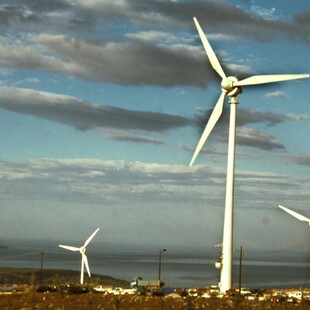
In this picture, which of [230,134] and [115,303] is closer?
[115,303]

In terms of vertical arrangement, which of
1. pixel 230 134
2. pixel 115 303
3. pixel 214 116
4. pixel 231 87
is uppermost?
pixel 231 87

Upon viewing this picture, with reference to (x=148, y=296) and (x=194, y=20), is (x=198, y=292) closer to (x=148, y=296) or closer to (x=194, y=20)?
(x=148, y=296)

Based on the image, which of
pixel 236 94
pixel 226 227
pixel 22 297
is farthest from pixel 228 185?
pixel 22 297

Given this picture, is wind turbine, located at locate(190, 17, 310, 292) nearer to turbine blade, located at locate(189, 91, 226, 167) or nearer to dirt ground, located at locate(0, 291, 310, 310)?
turbine blade, located at locate(189, 91, 226, 167)

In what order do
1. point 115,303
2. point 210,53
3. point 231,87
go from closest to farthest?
1. point 115,303
2. point 231,87
3. point 210,53

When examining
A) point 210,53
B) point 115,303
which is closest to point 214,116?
point 210,53

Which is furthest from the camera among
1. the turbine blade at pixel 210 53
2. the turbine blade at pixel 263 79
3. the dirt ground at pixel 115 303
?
the turbine blade at pixel 210 53

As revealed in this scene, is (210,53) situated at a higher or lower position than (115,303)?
higher

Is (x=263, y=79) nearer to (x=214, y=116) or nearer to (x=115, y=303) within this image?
(x=214, y=116)

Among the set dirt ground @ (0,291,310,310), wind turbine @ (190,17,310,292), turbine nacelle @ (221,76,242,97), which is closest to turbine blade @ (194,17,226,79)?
wind turbine @ (190,17,310,292)

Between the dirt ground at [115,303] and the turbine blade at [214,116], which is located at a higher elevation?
the turbine blade at [214,116]

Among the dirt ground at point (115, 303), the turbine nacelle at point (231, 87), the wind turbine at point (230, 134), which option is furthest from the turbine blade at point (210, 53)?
the dirt ground at point (115, 303)

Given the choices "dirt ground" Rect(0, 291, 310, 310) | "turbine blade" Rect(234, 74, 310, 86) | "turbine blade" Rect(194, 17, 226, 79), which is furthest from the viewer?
"turbine blade" Rect(194, 17, 226, 79)

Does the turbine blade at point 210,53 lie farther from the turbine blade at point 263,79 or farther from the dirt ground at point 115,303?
the dirt ground at point 115,303
